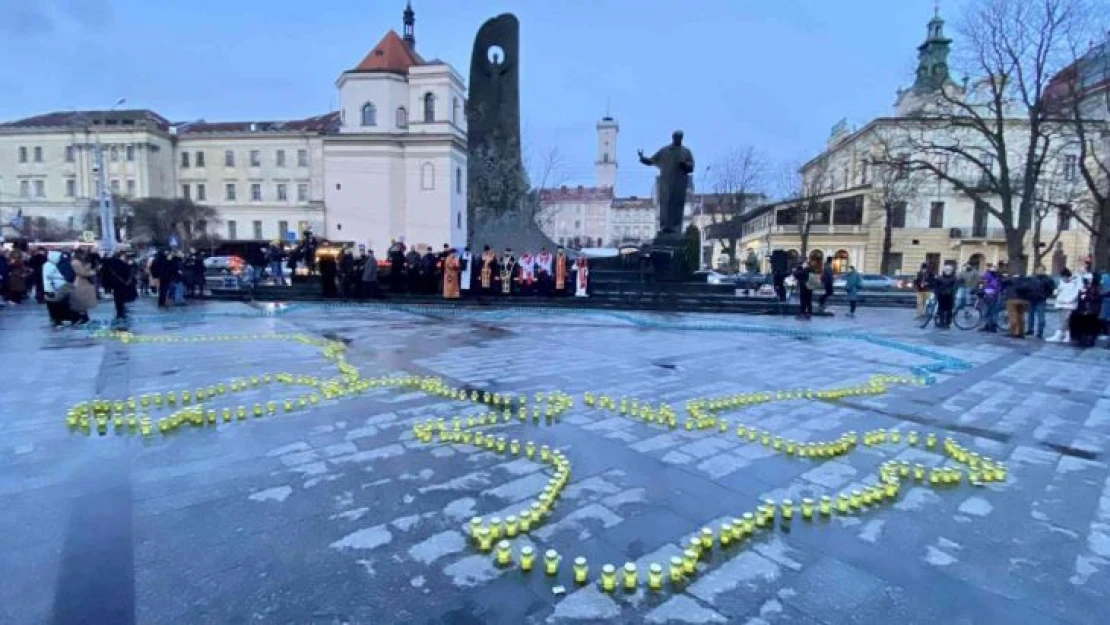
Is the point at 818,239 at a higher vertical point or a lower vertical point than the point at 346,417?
higher

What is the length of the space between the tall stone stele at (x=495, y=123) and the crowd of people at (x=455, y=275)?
243 inches

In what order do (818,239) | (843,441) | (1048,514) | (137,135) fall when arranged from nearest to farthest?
(1048,514), (843,441), (818,239), (137,135)

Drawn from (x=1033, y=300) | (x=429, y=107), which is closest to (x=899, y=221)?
(x=429, y=107)

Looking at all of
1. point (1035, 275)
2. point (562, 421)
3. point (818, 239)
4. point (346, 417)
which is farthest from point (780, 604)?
point (818, 239)

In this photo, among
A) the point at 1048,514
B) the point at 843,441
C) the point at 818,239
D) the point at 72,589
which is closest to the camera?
the point at 72,589

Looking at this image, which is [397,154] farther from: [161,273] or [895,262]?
[895,262]

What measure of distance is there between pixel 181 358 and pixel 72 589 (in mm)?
7447

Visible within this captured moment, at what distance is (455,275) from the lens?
19734 millimetres

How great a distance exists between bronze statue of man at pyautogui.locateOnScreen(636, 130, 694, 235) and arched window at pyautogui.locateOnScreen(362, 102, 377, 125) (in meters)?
39.4

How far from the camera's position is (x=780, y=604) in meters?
3.13

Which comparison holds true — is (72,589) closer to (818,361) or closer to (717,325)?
(818,361)

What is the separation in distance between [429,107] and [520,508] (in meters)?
53.4

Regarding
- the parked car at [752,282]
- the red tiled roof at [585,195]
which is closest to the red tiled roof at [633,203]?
the red tiled roof at [585,195]

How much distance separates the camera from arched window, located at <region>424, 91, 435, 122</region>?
172 feet
